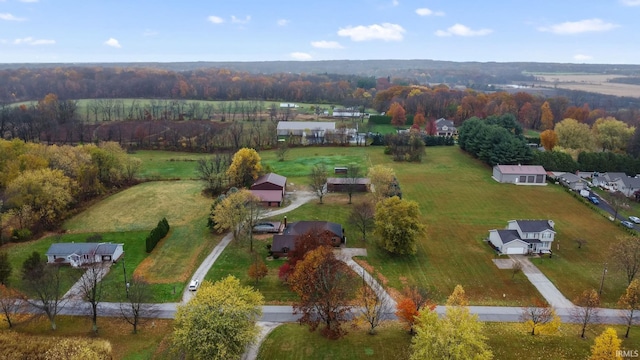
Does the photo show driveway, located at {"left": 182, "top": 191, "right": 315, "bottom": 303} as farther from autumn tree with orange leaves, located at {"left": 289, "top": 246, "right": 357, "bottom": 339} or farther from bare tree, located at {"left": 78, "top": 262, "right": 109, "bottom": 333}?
autumn tree with orange leaves, located at {"left": 289, "top": 246, "right": 357, "bottom": 339}

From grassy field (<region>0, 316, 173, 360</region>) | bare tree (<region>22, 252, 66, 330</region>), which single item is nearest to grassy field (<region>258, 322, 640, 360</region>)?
grassy field (<region>0, 316, 173, 360</region>)

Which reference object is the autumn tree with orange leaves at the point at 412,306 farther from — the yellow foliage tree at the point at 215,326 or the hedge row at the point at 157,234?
the hedge row at the point at 157,234

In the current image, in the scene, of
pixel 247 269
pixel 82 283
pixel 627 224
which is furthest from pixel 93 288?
pixel 627 224

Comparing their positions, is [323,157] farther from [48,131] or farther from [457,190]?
[48,131]

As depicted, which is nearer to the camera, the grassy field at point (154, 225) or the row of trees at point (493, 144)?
the grassy field at point (154, 225)

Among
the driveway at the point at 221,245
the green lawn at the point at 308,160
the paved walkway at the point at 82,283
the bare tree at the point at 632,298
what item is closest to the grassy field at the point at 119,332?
the paved walkway at the point at 82,283

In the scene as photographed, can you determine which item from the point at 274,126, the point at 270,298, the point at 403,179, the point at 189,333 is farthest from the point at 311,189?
the point at 274,126
